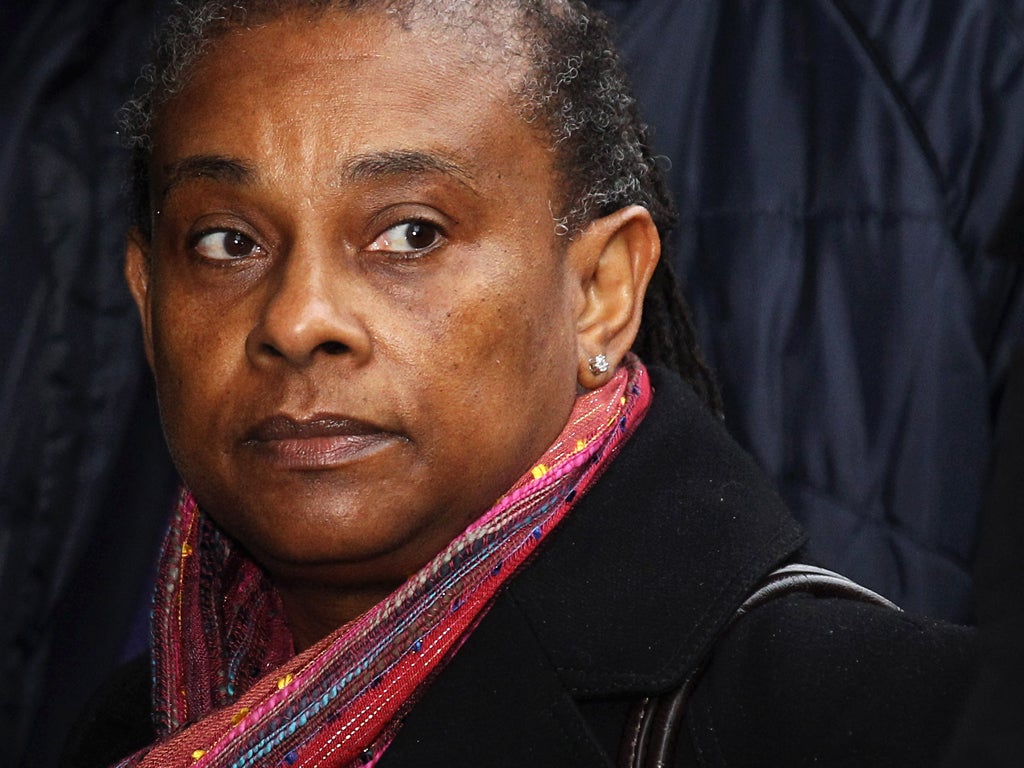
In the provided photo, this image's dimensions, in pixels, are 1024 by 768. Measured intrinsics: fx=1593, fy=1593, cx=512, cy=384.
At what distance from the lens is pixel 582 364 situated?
6.77ft

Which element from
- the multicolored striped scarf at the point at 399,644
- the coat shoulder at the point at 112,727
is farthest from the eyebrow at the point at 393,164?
the coat shoulder at the point at 112,727

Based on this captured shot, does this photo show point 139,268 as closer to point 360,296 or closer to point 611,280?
point 360,296

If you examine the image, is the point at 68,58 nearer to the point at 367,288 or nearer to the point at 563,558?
the point at 367,288

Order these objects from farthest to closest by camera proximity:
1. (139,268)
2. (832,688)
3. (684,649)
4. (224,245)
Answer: (139,268)
(224,245)
(684,649)
(832,688)

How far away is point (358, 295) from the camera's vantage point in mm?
1865

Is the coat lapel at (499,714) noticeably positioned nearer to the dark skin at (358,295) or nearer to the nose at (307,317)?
the dark skin at (358,295)

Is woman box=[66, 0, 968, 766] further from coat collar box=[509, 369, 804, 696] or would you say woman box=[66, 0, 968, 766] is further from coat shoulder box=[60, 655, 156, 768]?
coat shoulder box=[60, 655, 156, 768]

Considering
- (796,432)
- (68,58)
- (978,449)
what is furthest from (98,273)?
(978,449)

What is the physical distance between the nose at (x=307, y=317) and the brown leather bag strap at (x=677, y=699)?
514mm

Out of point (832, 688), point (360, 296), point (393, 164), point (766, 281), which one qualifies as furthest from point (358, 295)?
point (766, 281)

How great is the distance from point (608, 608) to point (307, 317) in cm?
48

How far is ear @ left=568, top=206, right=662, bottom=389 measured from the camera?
6.78ft

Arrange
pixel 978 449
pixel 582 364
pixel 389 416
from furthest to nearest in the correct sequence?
pixel 978 449
pixel 582 364
pixel 389 416

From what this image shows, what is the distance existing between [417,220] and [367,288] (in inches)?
4.0
